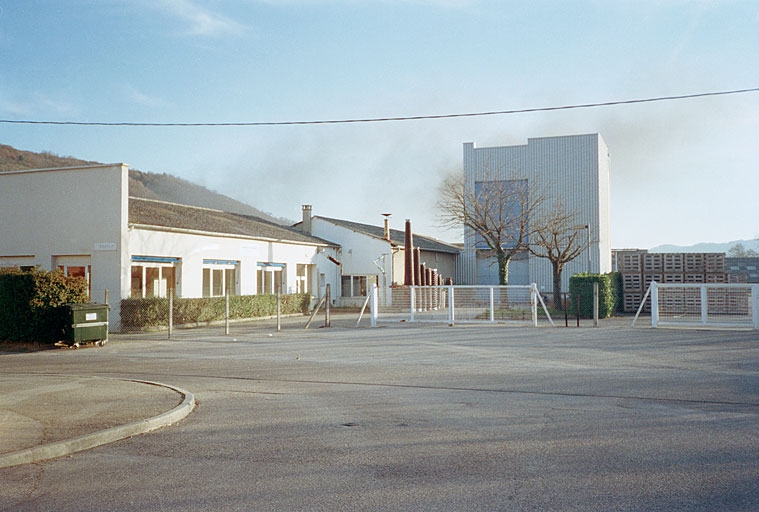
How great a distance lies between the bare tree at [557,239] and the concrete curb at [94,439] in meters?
24.6

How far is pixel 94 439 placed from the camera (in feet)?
25.8

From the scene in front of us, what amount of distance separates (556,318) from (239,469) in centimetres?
2492

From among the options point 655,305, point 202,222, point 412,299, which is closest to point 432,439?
point 655,305

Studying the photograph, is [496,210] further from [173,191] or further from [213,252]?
[173,191]

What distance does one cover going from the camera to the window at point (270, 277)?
3297 cm

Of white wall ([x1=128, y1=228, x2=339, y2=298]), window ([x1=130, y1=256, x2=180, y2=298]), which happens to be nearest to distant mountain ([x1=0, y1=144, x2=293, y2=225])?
white wall ([x1=128, y1=228, x2=339, y2=298])

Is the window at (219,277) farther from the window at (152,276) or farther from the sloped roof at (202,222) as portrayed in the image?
the window at (152,276)

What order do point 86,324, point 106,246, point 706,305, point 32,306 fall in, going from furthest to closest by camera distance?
point 106,246 → point 706,305 → point 86,324 → point 32,306

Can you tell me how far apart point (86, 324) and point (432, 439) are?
49.4 ft

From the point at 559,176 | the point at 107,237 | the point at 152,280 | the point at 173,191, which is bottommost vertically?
the point at 152,280

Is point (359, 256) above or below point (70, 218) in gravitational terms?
below

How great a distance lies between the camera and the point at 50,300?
65.4 ft

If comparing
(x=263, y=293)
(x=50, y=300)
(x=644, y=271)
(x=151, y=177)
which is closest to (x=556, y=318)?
(x=644, y=271)

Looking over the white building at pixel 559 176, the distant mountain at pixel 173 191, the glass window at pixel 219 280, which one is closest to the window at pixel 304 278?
the glass window at pixel 219 280
